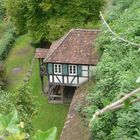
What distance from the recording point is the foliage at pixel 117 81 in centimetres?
1045

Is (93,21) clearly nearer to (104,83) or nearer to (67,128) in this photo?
(67,128)

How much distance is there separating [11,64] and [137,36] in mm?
15149

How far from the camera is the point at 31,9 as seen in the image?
27.6 metres

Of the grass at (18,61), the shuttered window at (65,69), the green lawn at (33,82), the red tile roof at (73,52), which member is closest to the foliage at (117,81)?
the red tile roof at (73,52)

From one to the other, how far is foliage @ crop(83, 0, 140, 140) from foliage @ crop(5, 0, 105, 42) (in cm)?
765

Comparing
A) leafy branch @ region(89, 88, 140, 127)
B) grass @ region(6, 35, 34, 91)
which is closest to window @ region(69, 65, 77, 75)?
grass @ region(6, 35, 34, 91)

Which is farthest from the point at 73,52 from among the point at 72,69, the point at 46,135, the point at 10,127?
the point at 46,135

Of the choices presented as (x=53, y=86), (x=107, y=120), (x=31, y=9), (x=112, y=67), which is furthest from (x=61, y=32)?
(x=107, y=120)

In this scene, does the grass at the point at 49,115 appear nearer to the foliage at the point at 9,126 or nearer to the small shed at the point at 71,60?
the small shed at the point at 71,60

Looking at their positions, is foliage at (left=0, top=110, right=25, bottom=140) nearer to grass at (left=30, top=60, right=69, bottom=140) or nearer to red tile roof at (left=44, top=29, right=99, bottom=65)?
grass at (left=30, top=60, right=69, bottom=140)

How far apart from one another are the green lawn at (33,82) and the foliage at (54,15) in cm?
248

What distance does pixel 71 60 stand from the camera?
2186cm

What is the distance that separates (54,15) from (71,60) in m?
6.70

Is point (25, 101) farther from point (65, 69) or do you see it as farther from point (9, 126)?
point (9, 126)
